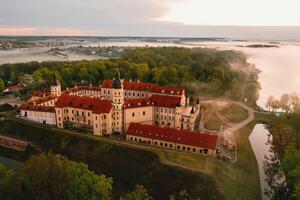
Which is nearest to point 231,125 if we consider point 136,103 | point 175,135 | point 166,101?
point 166,101

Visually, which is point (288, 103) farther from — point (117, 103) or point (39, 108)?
point (39, 108)

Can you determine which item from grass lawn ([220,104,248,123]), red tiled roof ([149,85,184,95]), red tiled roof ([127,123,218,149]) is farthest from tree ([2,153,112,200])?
grass lawn ([220,104,248,123])

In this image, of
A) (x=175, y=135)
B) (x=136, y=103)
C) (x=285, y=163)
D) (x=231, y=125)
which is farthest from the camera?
(x=231, y=125)

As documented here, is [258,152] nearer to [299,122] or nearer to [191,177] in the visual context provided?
[299,122]

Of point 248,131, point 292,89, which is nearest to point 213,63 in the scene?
point 292,89

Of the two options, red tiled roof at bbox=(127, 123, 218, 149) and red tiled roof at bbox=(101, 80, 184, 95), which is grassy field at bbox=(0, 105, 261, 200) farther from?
red tiled roof at bbox=(101, 80, 184, 95)

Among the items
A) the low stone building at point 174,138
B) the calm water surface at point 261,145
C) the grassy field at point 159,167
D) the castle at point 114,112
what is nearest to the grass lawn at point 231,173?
the grassy field at point 159,167
